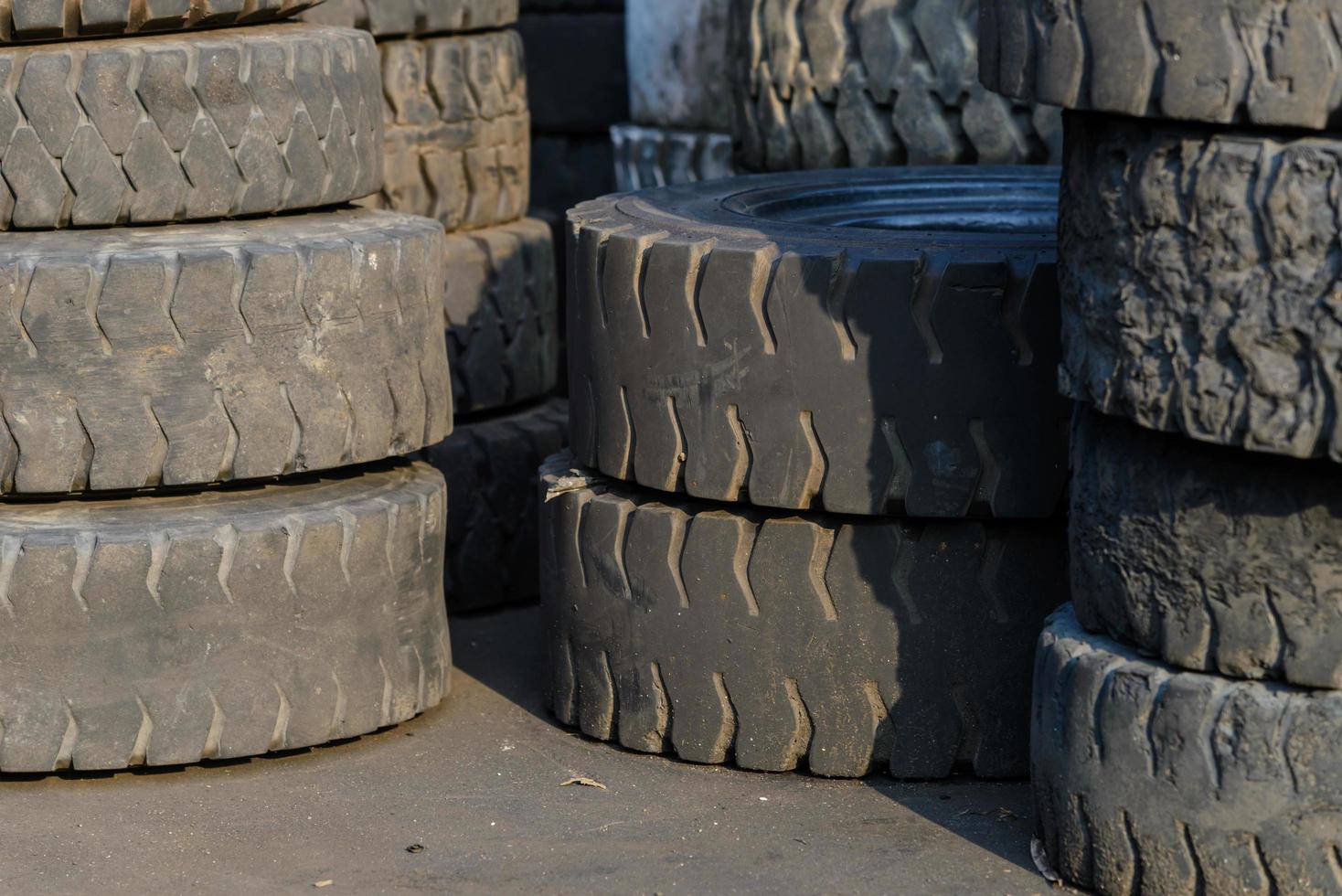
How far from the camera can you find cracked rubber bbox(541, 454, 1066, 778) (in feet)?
9.80

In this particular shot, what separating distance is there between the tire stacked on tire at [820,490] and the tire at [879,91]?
764 mm

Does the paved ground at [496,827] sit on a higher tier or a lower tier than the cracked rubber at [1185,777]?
lower

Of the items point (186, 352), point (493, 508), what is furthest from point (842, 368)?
point (493, 508)

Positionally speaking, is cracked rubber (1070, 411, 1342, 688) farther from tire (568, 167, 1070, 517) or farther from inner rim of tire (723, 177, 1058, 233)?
inner rim of tire (723, 177, 1058, 233)

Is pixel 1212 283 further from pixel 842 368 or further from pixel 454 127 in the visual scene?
pixel 454 127

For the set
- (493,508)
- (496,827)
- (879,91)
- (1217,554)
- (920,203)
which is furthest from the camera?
(493,508)

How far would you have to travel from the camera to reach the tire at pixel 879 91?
393 centimetres

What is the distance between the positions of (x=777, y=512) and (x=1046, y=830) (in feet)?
2.19

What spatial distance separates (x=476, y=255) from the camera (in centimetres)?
422

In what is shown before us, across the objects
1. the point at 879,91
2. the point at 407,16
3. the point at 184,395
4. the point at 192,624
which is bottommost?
the point at 192,624

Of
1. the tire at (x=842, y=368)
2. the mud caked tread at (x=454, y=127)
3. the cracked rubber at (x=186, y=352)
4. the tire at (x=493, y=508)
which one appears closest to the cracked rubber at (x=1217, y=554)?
the tire at (x=842, y=368)

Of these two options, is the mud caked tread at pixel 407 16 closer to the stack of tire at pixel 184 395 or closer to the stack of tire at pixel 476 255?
the stack of tire at pixel 476 255

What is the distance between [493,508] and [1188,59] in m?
2.26

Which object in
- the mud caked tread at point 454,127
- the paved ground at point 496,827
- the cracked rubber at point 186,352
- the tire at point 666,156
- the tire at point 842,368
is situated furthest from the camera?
the tire at point 666,156
